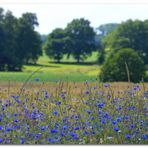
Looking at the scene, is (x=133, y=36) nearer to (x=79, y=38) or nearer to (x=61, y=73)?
(x=61, y=73)

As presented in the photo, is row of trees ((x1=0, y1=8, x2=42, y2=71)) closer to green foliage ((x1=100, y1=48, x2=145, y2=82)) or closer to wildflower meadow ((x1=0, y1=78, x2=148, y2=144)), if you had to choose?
green foliage ((x1=100, y1=48, x2=145, y2=82))

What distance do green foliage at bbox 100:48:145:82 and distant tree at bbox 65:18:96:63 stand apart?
101 inches

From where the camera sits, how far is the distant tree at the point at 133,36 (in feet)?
28.5

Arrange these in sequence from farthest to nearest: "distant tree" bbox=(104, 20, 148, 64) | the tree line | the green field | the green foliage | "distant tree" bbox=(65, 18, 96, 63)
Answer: the green foliage → "distant tree" bbox=(104, 20, 148, 64) → the green field → the tree line → "distant tree" bbox=(65, 18, 96, 63)

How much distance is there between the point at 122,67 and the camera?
14164 millimetres

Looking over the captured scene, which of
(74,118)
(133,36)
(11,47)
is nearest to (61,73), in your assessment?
(133,36)

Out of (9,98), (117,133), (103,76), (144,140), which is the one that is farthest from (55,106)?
(103,76)

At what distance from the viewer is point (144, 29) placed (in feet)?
29.3

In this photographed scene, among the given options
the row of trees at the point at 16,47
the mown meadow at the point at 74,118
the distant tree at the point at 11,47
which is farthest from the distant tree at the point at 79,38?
the row of trees at the point at 16,47

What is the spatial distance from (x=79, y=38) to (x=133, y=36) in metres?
3.13

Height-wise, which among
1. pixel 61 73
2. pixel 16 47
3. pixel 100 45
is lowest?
pixel 61 73

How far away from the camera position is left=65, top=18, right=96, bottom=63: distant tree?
713 centimetres

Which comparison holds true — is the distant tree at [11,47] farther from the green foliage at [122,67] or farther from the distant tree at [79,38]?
the distant tree at [79,38]

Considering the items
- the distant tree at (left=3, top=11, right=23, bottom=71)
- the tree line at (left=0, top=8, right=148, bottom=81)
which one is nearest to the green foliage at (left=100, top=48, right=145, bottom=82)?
the tree line at (left=0, top=8, right=148, bottom=81)
